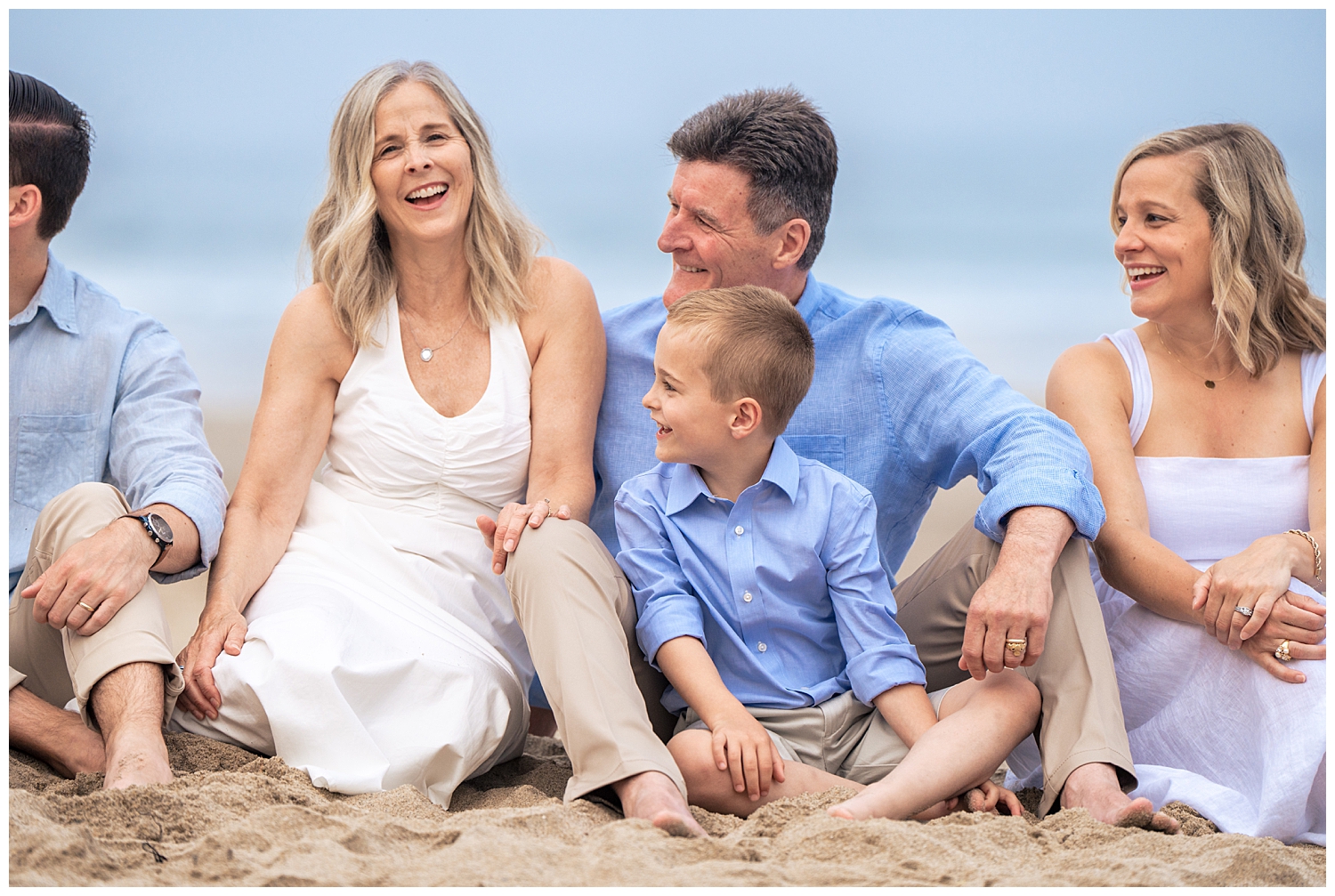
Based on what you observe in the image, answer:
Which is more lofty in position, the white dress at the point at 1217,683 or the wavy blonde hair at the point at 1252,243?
the wavy blonde hair at the point at 1252,243

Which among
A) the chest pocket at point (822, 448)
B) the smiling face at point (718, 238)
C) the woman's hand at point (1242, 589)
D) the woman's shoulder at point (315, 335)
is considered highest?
the smiling face at point (718, 238)

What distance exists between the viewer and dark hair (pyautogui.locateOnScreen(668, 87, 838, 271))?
2518 mm

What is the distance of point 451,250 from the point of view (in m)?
2.48

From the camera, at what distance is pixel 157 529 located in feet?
6.62

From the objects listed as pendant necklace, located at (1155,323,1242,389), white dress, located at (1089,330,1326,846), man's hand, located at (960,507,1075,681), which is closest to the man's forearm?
man's hand, located at (960,507,1075,681)

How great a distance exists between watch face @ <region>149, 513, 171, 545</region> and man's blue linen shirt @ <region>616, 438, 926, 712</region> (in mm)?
833

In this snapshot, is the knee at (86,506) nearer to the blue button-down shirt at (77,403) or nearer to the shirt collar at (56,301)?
the blue button-down shirt at (77,403)

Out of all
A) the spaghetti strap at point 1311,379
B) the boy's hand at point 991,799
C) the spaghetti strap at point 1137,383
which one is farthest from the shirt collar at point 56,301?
the spaghetti strap at point 1311,379

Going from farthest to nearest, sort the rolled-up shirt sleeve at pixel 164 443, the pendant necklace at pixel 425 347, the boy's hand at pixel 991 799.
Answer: the pendant necklace at pixel 425 347 → the rolled-up shirt sleeve at pixel 164 443 → the boy's hand at pixel 991 799

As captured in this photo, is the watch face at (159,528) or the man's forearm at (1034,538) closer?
the man's forearm at (1034,538)

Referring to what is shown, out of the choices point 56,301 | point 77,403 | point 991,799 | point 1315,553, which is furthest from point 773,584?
point 56,301

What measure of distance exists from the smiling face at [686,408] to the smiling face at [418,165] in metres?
0.67

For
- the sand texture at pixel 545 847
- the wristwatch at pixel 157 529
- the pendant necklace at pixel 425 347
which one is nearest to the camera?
the sand texture at pixel 545 847

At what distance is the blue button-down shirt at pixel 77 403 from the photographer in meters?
2.34
